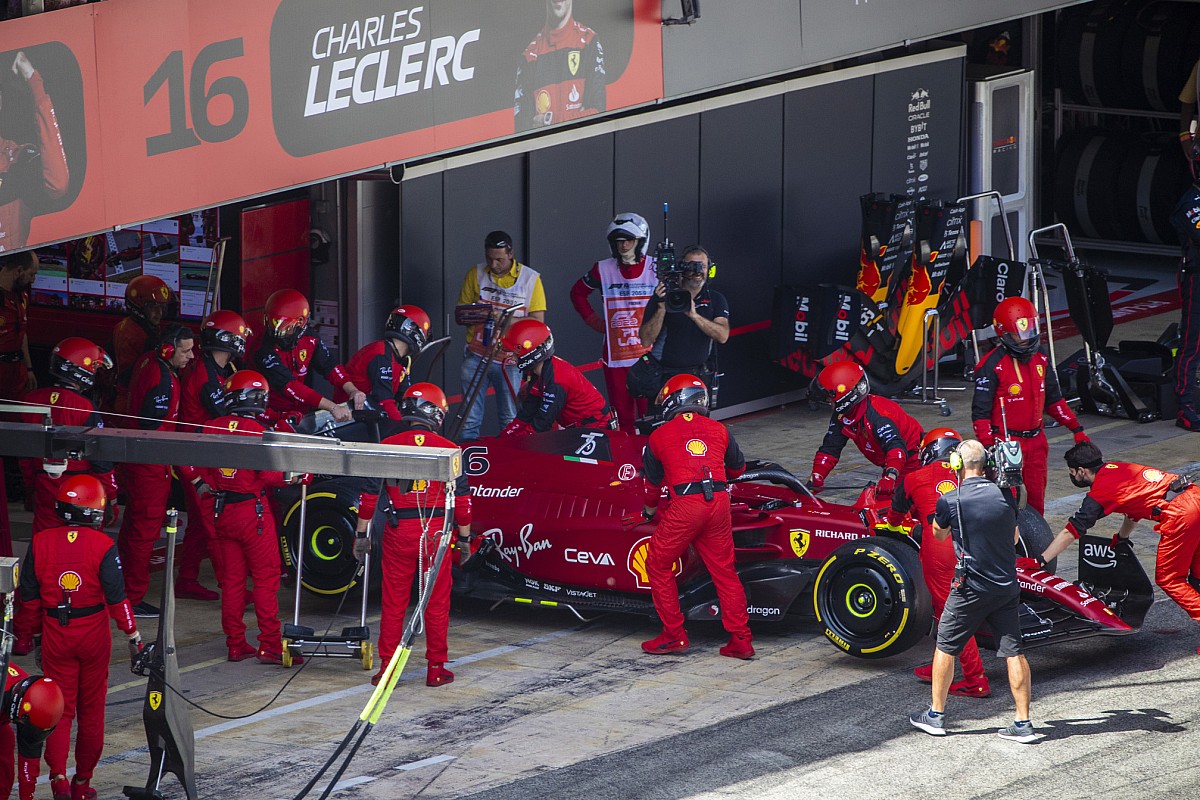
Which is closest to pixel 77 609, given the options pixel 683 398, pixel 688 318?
pixel 683 398

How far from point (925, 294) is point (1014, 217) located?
3609 mm

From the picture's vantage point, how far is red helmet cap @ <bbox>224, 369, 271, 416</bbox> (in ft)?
34.4

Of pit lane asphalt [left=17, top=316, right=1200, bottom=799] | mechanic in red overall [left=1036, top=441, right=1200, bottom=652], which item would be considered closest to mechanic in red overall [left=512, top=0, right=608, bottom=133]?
pit lane asphalt [left=17, top=316, right=1200, bottom=799]

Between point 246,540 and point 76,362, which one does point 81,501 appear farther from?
point 76,362

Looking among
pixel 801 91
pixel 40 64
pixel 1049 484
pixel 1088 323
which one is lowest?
pixel 1049 484

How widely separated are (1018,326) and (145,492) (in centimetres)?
583

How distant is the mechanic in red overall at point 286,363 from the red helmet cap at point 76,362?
1.37 m

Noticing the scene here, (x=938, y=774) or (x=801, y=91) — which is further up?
(x=801, y=91)

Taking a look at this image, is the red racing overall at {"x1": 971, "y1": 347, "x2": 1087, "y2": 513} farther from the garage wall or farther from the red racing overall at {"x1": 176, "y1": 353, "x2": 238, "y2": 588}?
the red racing overall at {"x1": 176, "y1": 353, "x2": 238, "y2": 588}

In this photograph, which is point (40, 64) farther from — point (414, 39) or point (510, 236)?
point (510, 236)

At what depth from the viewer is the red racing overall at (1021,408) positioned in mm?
12312

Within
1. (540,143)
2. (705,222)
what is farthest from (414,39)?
(705,222)

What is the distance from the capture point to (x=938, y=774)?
28.1ft

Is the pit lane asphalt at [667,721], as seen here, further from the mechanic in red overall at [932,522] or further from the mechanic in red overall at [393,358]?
the mechanic in red overall at [393,358]
